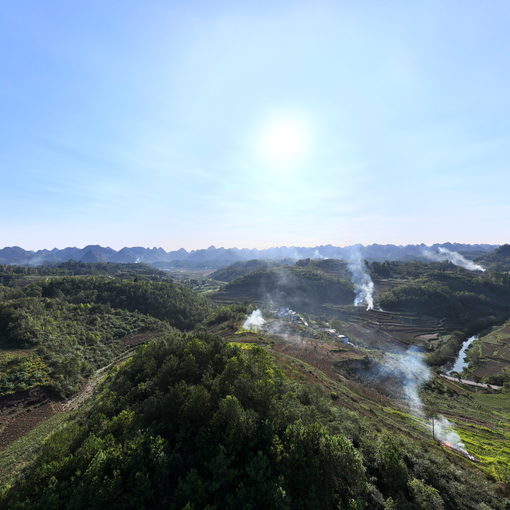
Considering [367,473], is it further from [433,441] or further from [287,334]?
[287,334]

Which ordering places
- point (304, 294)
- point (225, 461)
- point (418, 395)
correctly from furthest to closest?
point (304, 294) → point (418, 395) → point (225, 461)

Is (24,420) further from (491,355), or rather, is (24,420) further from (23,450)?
(491,355)

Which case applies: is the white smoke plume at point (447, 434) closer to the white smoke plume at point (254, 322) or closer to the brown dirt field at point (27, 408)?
the white smoke plume at point (254, 322)

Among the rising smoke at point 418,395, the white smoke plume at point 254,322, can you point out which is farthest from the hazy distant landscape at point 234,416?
the white smoke plume at point 254,322

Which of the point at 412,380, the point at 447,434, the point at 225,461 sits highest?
the point at 225,461

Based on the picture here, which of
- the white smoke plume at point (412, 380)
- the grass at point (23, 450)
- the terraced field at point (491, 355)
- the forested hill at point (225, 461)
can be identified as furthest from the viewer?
the terraced field at point (491, 355)

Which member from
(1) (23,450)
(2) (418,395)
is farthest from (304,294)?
(1) (23,450)

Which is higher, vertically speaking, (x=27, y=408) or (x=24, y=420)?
(x=27, y=408)

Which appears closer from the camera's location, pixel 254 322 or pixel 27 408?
pixel 27 408
